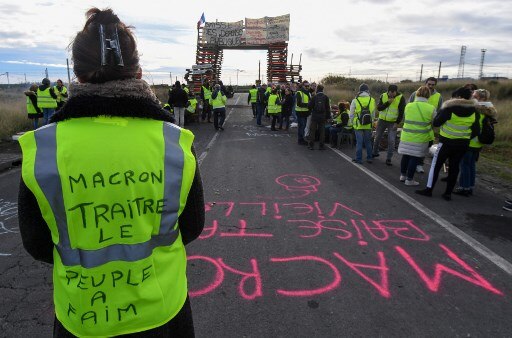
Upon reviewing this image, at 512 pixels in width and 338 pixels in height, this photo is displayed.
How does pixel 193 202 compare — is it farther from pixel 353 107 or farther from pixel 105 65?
pixel 353 107

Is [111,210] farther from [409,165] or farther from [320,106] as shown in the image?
[320,106]

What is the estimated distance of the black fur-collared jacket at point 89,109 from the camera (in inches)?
52.3

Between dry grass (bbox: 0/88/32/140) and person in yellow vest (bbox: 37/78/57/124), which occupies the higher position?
person in yellow vest (bbox: 37/78/57/124)

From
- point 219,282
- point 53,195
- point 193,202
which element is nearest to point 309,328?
point 219,282

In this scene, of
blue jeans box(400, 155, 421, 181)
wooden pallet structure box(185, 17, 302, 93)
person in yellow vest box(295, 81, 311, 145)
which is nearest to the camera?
blue jeans box(400, 155, 421, 181)

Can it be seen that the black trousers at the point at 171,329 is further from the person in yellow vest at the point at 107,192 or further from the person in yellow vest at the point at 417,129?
the person in yellow vest at the point at 417,129

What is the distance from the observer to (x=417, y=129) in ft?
22.1

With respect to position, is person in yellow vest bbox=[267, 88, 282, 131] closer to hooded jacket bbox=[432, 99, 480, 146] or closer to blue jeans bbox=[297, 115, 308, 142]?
blue jeans bbox=[297, 115, 308, 142]

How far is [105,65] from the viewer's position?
1351 millimetres

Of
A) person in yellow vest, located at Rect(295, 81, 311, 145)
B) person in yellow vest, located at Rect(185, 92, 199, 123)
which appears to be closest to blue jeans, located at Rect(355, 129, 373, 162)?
person in yellow vest, located at Rect(295, 81, 311, 145)

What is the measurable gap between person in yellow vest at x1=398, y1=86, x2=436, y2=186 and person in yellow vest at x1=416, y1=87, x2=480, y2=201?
56 centimetres

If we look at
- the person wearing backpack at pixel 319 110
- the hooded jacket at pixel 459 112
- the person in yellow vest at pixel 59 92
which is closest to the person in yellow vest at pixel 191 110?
the person in yellow vest at pixel 59 92

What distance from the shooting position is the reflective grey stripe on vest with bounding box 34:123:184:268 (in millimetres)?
1261

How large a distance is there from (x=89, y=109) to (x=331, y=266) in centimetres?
303
